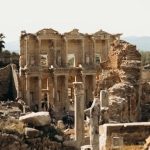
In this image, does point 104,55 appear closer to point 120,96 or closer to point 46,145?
point 120,96

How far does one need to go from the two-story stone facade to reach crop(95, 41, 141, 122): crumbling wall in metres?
17.1

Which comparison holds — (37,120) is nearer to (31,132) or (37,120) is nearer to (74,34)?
(31,132)

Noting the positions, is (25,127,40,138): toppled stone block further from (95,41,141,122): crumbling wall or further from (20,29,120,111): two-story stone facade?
(20,29,120,111): two-story stone facade

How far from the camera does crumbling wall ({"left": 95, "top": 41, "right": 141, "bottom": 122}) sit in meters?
31.8

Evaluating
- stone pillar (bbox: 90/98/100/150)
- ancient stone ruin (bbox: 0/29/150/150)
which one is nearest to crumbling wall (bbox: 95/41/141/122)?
ancient stone ruin (bbox: 0/29/150/150)

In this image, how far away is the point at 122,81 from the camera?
35.9m

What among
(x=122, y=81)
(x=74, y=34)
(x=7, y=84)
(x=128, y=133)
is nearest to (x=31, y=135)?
(x=128, y=133)

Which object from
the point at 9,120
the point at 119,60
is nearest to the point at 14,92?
the point at 119,60

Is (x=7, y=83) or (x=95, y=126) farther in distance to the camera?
(x=7, y=83)

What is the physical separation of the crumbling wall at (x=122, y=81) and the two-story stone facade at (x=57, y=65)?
1713 centimetres

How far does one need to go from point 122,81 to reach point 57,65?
917 inches

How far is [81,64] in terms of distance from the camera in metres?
60.0

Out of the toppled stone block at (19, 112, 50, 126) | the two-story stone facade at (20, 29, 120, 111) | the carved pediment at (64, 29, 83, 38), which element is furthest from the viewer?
the carved pediment at (64, 29, 83, 38)

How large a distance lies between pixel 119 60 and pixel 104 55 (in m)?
22.8
